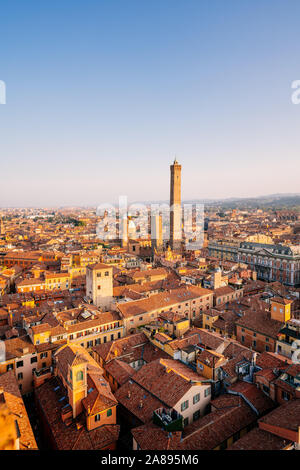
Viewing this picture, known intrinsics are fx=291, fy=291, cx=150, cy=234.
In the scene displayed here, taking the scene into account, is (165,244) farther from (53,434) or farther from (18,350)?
(53,434)

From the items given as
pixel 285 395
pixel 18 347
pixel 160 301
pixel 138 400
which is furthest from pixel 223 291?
pixel 18 347

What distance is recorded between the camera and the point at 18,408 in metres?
16.3

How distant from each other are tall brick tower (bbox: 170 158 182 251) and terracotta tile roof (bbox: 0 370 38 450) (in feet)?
190

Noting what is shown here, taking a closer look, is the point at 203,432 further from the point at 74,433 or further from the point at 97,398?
the point at 74,433

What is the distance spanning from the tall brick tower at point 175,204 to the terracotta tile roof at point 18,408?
57855 mm

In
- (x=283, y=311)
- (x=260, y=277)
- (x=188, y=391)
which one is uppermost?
(x=283, y=311)

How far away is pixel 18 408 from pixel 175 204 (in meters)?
62.8

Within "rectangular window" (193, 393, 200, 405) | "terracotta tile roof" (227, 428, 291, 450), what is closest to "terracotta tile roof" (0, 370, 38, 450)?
"rectangular window" (193, 393, 200, 405)

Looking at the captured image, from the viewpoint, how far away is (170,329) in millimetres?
25844

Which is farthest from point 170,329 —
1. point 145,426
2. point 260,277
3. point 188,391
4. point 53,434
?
point 260,277

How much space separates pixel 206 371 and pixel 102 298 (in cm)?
1767

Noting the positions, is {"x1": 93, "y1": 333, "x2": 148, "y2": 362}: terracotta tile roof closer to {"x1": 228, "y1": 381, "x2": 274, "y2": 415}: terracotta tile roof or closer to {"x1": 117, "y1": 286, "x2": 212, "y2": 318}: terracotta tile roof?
{"x1": 117, "y1": 286, "x2": 212, "y2": 318}: terracotta tile roof

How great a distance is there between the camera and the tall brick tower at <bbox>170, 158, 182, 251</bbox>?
7462cm

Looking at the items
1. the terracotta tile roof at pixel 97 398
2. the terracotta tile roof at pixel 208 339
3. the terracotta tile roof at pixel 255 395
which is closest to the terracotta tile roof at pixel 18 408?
the terracotta tile roof at pixel 97 398
